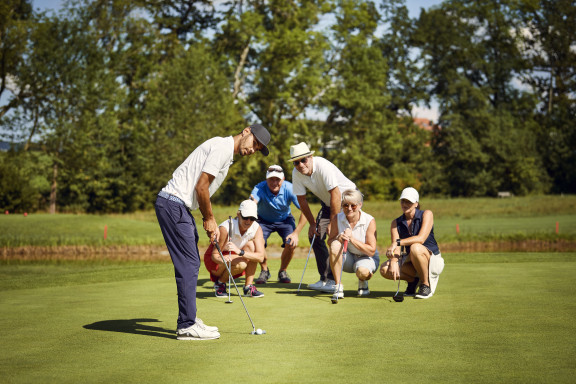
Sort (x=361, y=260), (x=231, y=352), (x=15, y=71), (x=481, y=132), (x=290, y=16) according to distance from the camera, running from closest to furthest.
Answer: (x=231, y=352)
(x=361, y=260)
(x=15, y=71)
(x=290, y=16)
(x=481, y=132)

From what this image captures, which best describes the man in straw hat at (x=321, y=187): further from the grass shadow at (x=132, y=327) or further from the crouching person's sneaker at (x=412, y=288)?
the grass shadow at (x=132, y=327)

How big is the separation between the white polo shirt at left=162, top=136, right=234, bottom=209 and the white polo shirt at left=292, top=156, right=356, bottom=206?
280cm

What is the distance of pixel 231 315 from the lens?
294 inches

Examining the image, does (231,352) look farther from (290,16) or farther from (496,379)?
(290,16)

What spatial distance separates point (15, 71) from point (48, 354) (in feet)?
110

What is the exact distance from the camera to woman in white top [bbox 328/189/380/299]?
8.60 metres

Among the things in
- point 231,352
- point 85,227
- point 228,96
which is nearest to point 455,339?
point 231,352

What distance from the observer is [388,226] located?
32656mm

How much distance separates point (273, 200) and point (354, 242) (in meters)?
2.44

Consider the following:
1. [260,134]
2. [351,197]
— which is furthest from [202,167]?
[351,197]

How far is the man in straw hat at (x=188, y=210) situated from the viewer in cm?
615

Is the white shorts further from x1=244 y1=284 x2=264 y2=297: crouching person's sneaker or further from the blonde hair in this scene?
x1=244 y1=284 x2=264 y2=297: crouching person's sneaker

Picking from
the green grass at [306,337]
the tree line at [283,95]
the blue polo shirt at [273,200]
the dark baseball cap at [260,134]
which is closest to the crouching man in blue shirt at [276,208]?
the blue polo shirt at [273,200]

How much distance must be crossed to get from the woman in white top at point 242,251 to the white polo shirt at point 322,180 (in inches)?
33.0
